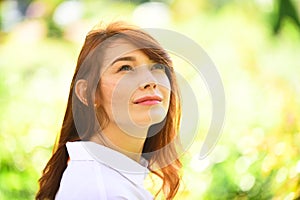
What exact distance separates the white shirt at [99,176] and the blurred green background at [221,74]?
1.75ft

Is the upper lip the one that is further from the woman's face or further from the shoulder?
the shoulder

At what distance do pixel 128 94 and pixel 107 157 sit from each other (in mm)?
117

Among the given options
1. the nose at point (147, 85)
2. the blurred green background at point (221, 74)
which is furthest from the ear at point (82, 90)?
the blurred green background at point (221, 74)

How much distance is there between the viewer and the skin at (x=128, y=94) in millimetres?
1342

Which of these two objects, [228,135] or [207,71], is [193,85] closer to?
[207,71]

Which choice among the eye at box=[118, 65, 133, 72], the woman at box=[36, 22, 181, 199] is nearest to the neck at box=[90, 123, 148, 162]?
the woman at box=[36, 22, 181, 199]

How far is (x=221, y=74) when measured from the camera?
6.64ft

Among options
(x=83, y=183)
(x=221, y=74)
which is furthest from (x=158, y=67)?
(x=221, y=74)

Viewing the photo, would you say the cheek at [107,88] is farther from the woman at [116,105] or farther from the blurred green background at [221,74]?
the blurred green background at [221,74]

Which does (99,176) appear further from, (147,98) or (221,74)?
(221,74)

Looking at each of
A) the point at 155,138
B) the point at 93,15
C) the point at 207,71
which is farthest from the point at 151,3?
the point at 155,138

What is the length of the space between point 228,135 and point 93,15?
0.49 m

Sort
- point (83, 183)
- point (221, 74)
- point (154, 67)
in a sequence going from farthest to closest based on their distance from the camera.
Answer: point (221, 74) < point (154, 67) < point (83, 183)

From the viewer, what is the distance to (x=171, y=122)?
4.83ft
